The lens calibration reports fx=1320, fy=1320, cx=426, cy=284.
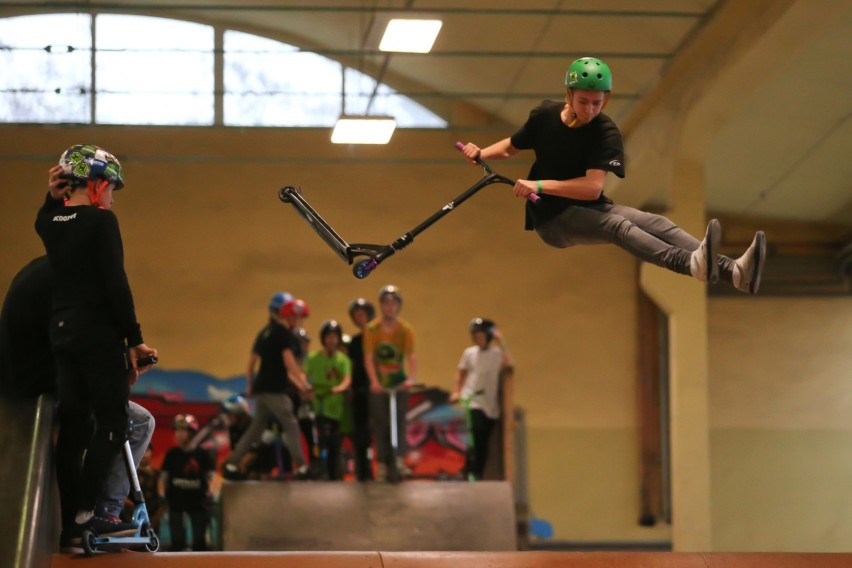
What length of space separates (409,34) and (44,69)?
6.72 m

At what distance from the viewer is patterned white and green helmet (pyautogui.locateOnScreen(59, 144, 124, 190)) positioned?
6254mm

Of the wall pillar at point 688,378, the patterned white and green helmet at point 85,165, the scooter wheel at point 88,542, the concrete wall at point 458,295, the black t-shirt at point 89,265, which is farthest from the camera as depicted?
the concrete wall at point 458,295

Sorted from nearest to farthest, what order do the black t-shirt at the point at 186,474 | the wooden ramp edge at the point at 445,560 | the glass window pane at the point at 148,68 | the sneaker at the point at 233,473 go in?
the wooden ramp edge at the point at 445,560
the sneaker at the point at 233,473
the black t-shirt at the point at 186,474
the glass window pane at the point at 148,68

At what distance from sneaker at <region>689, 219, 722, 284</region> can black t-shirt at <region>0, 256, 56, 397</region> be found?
314cm

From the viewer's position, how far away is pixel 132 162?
19.1 meters

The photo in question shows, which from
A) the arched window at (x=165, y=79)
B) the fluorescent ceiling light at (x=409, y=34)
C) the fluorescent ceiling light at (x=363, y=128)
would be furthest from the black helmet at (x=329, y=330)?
the arched window at (x=165, y=79)

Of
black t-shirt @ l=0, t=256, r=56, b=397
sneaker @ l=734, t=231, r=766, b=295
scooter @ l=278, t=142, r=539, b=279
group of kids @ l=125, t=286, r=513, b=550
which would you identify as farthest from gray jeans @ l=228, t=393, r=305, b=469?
sneaker @ l=734, t=231, r=766, b=295

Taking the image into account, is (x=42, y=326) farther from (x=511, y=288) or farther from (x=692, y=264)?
(x=511, y=288)

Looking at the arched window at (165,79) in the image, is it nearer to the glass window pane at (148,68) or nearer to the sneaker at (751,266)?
the glass window pane at (148,68)

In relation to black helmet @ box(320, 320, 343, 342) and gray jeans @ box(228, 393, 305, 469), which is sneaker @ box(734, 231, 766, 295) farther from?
black helmet @ box(320, 320, 343, 342)

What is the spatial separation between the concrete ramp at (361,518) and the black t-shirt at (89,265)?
494cm

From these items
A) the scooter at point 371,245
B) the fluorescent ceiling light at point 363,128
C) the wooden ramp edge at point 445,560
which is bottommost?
the wooden ramp edge at point 445,560

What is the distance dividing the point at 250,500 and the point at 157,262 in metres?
8.66

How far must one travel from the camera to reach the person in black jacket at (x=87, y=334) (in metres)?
6.12
